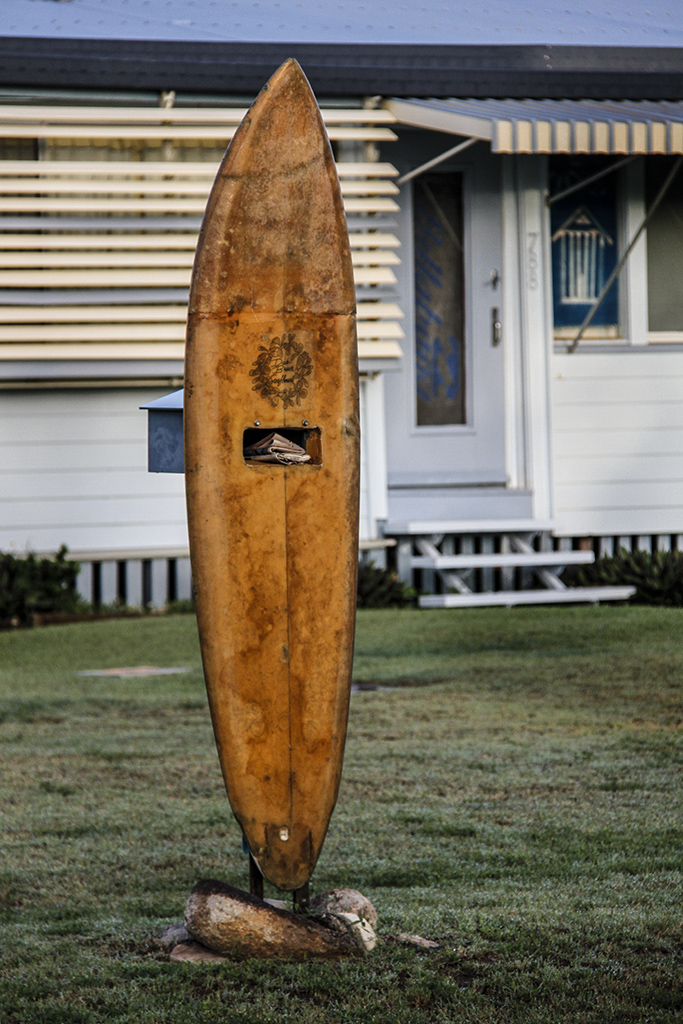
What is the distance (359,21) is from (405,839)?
287 inches

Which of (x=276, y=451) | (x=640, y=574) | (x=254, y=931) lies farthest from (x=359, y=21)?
(x=254, y=931)

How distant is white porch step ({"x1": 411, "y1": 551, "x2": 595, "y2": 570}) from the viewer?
30.0 feet

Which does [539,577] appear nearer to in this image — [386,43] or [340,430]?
[386,43]

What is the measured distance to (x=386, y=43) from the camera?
891 cm

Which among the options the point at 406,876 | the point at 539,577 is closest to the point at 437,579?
the point at 539,577

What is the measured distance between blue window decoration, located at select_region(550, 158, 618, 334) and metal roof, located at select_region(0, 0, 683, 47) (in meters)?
1.38

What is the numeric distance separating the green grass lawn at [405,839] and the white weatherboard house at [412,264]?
2061 mm

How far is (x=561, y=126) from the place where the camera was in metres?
8.28

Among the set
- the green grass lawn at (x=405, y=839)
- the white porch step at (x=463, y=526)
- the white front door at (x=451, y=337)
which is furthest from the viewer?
the white front door at (x=451, y=337)

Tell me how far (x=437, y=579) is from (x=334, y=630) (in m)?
6.89

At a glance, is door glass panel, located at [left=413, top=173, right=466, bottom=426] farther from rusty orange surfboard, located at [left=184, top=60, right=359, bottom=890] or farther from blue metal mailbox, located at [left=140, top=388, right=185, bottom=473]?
rusty orange surfboard, located at [left=184, top=60, right=359, bottom=890]

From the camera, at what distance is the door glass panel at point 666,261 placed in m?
Answer: 10.3

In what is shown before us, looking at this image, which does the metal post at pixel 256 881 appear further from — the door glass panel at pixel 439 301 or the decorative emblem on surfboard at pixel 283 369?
the door glass panel at pixel 439 301

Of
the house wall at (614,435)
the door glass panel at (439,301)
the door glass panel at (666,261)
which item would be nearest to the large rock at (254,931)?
the house wall at (614,435)
